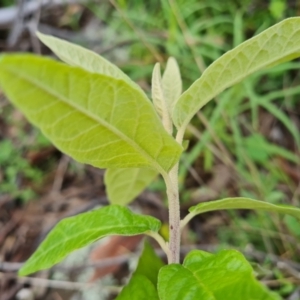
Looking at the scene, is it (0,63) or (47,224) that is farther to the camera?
(47,224)

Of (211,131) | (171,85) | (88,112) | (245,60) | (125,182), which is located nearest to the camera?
(88,112)

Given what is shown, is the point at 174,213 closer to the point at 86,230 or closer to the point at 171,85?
the point at 86,230

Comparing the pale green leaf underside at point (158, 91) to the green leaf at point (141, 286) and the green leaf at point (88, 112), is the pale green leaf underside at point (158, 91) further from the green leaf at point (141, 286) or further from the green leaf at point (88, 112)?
the green leaf at point (141, 286)

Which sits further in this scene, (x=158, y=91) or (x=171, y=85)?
(x=171, y=85)

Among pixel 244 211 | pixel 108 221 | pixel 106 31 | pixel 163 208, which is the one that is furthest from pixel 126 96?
pixel 106 31

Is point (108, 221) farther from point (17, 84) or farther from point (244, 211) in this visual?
point (244, 211)

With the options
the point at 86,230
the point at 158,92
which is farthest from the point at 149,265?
the point at 158,92
